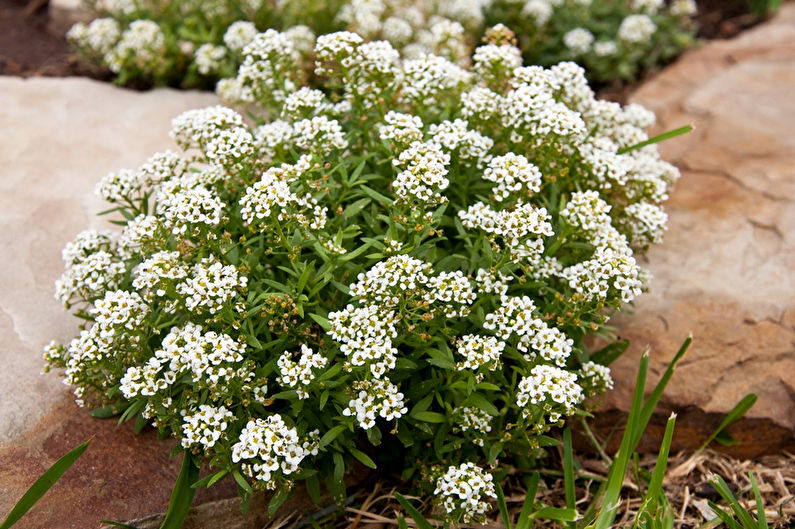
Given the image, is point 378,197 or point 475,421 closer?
point 475,421

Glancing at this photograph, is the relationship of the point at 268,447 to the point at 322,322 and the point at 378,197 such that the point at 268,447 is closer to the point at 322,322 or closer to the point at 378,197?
the point at 322,322

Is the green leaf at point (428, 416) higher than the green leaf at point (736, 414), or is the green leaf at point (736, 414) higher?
the green leaf at point (428, 416)

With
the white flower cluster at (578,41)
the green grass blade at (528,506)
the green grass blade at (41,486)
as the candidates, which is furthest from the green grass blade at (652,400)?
the white flower cluster at (578,41)

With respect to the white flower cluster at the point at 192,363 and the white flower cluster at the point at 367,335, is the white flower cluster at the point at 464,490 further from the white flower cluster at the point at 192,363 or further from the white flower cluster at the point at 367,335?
the white flower cluster at the point at 192,363

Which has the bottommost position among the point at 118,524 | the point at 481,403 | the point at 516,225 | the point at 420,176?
the point at 118,524

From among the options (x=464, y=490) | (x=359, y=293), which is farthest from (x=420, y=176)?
(x=464, y=490)

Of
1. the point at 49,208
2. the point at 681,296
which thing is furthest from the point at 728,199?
the point at 49,208
